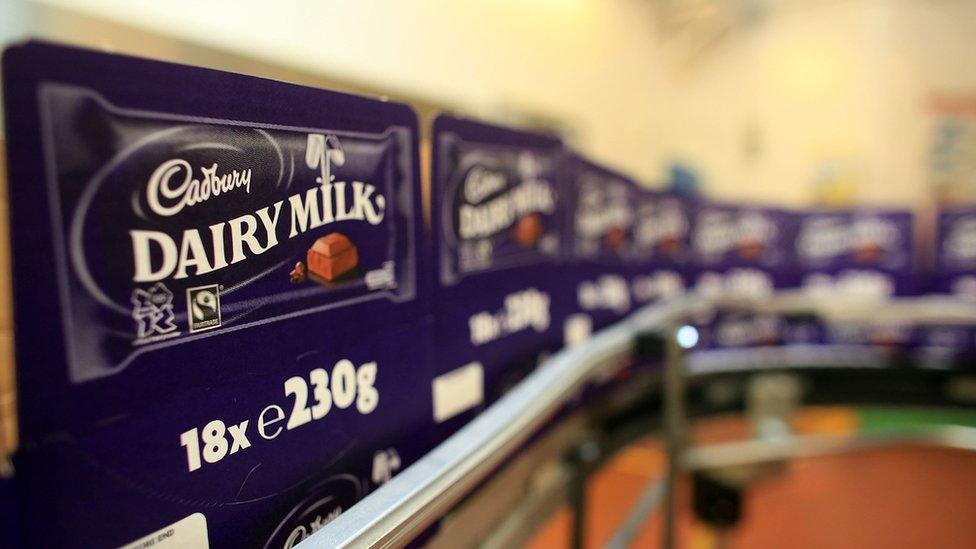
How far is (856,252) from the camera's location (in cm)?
346

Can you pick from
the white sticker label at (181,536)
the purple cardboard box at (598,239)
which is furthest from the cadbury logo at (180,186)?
the purple cardboard box at (598,239)

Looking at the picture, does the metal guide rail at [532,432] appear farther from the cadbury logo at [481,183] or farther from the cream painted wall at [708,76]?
the cream painted wall at [708,76]

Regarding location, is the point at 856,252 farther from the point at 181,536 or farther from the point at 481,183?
the point at 181,536

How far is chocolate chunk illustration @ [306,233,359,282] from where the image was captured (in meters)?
0.70

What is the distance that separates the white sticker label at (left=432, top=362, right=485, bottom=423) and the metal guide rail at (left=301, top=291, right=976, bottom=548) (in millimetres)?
69

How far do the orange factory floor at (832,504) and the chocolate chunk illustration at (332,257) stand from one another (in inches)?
71.1

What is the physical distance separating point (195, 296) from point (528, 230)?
0.84 m

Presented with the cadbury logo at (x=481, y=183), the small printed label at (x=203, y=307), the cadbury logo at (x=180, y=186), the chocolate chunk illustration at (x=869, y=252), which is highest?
the cadbury logo at (x=481, y=183)

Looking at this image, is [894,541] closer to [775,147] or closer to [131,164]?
[131,164]

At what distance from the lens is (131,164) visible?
19.9 inches

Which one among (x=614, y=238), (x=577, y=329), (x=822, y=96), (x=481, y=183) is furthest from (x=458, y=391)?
(x=822, y=96)

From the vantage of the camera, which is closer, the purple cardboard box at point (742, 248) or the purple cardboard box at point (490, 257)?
the purple cardboard box at point (490, 257)

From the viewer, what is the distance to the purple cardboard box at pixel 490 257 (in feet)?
3.31

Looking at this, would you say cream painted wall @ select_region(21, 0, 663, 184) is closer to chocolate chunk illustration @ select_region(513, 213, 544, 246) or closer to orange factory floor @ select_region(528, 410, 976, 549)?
chocolate chunk illustration @ select_region(513, 213, 544, 246)
